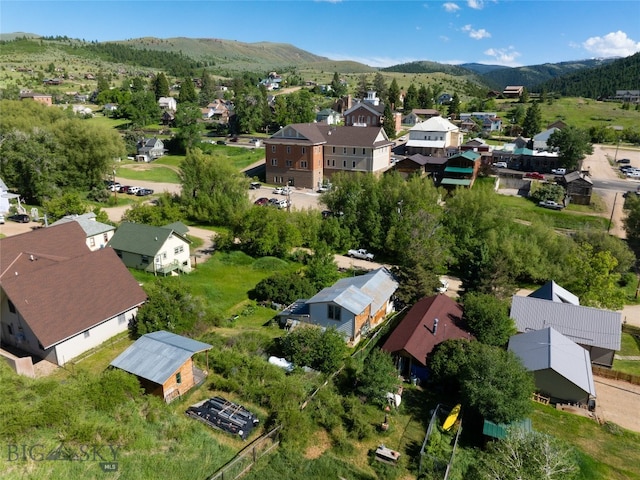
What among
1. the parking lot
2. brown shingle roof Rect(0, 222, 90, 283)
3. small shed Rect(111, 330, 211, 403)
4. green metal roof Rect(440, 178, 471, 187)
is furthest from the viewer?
green metal roof Rect(440, 178, 471, 187)

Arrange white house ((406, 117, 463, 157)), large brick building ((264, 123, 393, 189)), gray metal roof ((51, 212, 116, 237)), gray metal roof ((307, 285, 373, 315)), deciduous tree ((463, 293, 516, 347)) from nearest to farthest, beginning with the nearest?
deciduous tree ((463, 293, 516, 347))
gray metal roof ((307, 285, 373, 315))
gray metal roof ((51, 212, 116, 237))
large brick building ((264, 123, 393, 189))
white house ((406, 117, 463, 157))

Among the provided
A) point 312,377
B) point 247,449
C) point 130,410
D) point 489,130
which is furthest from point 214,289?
point 489,130

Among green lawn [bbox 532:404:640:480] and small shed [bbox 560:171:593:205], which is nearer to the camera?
green lawn [bbox 532:404:640:480]

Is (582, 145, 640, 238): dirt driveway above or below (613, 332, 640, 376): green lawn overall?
above

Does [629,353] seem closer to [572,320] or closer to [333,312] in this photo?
[572,320]

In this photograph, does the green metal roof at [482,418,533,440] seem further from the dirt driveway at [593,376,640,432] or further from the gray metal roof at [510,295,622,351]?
the gray metal roof at [510,295,622,351]

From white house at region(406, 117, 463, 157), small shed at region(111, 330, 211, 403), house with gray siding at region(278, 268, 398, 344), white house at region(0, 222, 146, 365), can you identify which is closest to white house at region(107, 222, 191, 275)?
white house at region(0, 222, 146, 365)

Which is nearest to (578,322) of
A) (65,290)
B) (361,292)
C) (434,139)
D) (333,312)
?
(361,292)

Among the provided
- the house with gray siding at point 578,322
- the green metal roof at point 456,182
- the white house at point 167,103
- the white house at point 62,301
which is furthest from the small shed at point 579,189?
the white house at point 167,103
